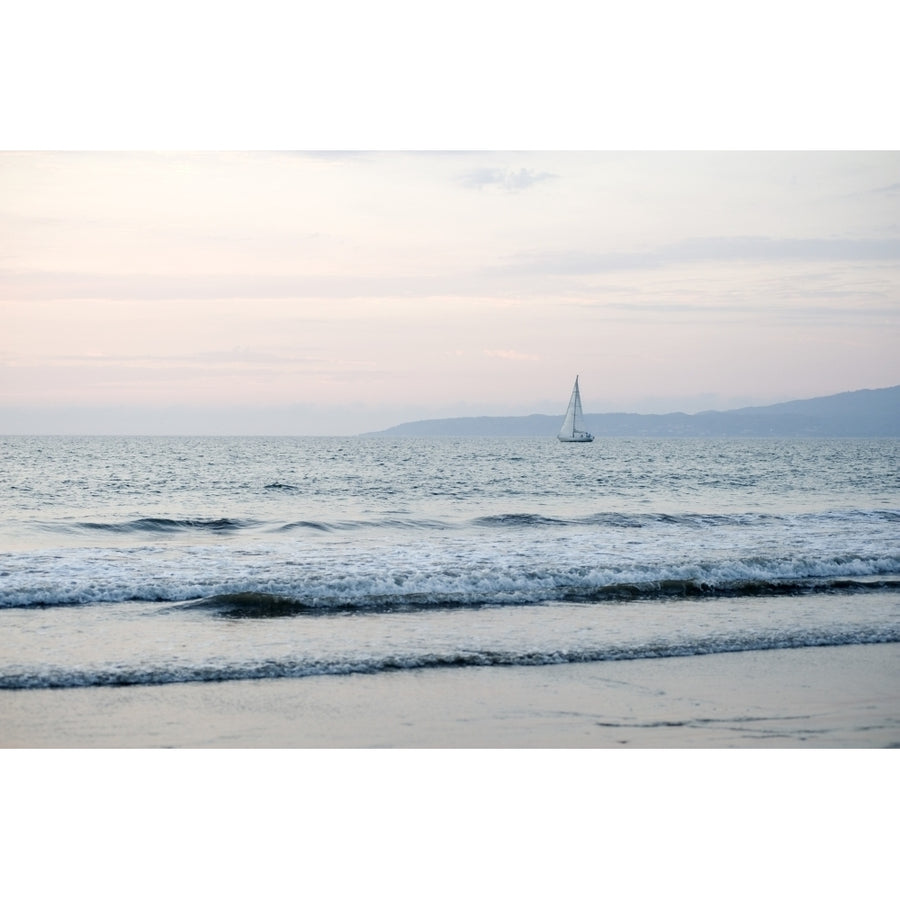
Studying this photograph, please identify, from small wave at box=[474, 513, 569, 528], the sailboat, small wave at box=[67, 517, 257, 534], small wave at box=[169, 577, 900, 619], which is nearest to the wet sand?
small wave at box=[169, 577, 900, 619]

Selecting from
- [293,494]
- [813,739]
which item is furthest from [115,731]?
[293,494]

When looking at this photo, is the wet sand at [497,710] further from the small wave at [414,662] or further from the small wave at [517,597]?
→ the small wave at [517,597]

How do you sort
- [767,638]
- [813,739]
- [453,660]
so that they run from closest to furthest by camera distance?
1. [813,739]
2. [453,660]
3. [767,638]

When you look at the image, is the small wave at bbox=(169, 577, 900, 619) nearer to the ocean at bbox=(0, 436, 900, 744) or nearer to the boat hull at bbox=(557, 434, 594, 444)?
the ocean at bbox=(0, 436, 900, 744)

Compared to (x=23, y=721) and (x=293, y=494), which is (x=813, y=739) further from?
(x=293, y=494)

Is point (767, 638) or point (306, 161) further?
point (306, 161)

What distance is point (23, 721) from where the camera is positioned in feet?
19.6

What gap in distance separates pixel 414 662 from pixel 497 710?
136 centimetres

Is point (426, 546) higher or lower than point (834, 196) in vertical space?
lower

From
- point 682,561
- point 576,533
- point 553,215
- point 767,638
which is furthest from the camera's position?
point 576,533

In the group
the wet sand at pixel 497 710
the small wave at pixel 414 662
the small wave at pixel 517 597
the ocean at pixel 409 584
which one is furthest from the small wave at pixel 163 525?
the wet sand at pixel 497 710

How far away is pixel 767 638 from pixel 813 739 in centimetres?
291

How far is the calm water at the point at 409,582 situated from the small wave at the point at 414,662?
3cm

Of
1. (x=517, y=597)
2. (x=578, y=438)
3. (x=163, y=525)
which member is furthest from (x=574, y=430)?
(x=517, y=597)
